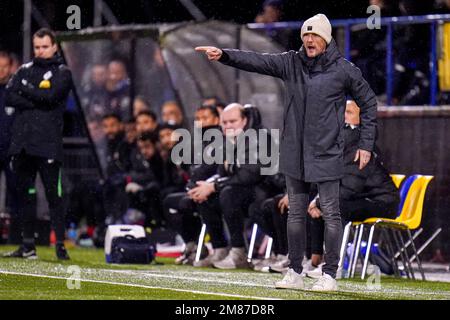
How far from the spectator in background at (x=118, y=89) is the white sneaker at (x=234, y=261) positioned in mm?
4942

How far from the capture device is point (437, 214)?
43.7ft

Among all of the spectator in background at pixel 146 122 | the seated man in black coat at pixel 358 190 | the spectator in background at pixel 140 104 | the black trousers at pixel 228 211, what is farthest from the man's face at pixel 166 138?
Result: the seated man in black coat at pixel 358 190

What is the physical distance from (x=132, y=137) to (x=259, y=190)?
3.57m

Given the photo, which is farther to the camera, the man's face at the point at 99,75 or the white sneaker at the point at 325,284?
the man's face at the point at 99,75

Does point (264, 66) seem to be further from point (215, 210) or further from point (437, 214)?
point (437, 214)

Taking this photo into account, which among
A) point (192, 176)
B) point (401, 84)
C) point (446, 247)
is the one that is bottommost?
point (446, 247)

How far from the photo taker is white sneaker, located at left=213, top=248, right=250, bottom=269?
11641mm

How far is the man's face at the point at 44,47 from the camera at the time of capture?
11.6 meters

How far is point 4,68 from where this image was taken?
13.6 m

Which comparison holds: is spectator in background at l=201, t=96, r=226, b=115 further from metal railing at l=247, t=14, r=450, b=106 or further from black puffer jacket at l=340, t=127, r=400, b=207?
black puffer jacket at l=340, t=127, r=400, b=207

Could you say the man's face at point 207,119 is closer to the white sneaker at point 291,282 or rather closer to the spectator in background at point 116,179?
the spectator in background at point 116,179

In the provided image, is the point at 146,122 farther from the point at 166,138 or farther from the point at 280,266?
the point at 280,266

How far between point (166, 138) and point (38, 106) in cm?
325
